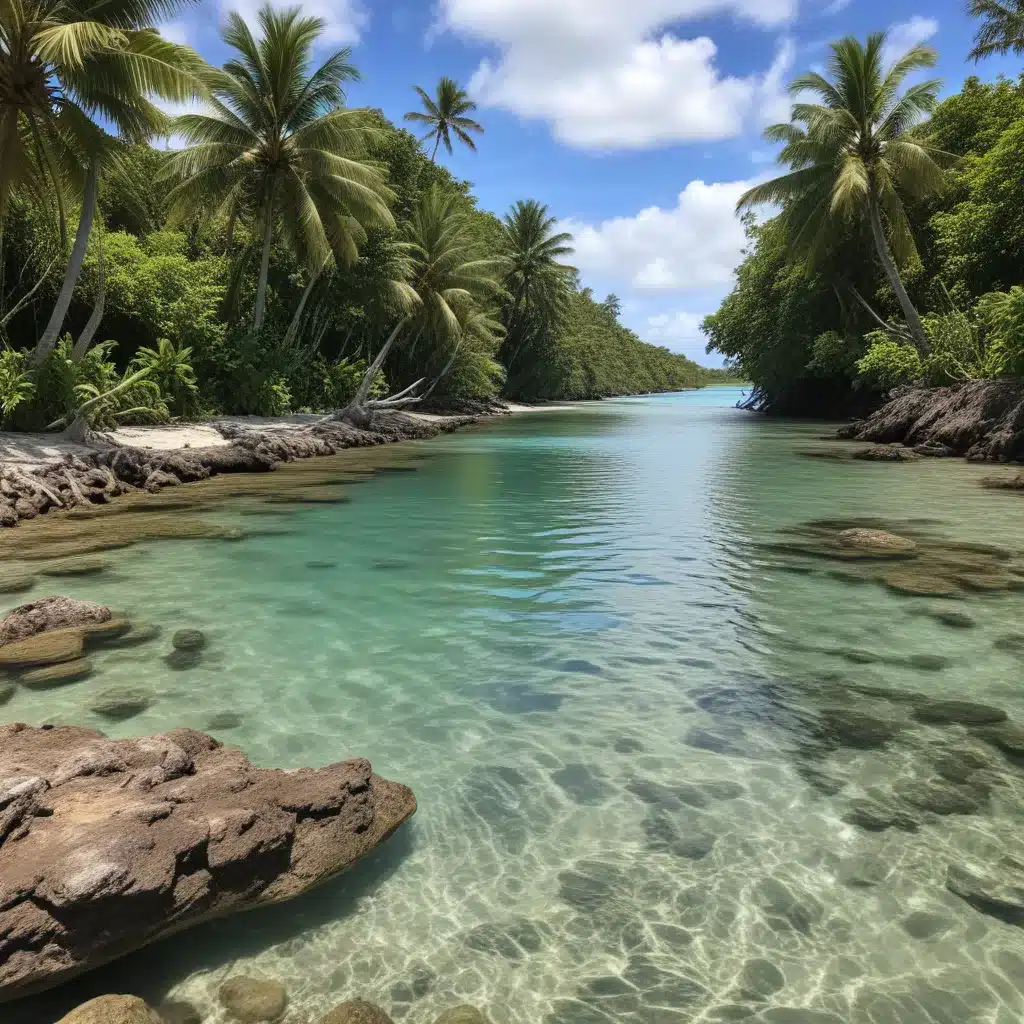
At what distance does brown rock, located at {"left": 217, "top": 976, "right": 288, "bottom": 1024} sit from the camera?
7.68 feet

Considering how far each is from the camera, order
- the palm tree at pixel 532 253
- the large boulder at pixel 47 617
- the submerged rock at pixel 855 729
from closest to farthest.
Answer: the submerged rock at pixel 855 729 → the large boulder at pixel 47 617 → the palm tree at pixel 532 253

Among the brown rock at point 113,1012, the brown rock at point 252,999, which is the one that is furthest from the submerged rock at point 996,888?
the brown rock at point 113,1012

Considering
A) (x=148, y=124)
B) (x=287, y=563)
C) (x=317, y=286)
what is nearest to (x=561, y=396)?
(x=317, y=286)

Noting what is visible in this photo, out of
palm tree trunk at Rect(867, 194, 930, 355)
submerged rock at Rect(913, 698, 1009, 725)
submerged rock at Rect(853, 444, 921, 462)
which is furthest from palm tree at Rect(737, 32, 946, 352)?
submerged rock at Rect(913, 698, 1009, 725)

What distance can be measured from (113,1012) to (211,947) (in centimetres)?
52

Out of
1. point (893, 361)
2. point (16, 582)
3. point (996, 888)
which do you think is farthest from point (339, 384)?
point (996, 888)

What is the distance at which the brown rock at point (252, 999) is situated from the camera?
2.34m

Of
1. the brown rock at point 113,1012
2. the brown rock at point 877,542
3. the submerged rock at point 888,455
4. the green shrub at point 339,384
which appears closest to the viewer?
the brown rock at point 113,1012

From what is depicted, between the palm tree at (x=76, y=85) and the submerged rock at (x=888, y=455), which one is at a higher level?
the palm tree at (x=76, y=85)

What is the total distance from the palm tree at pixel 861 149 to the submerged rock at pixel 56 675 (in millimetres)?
25107

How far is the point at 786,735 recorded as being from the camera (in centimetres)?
422

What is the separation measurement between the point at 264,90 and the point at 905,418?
22203 mm

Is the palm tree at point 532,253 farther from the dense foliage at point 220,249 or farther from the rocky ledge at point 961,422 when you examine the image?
the rocky ledge at point 961,422

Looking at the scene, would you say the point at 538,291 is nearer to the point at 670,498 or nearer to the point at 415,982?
the point at 670,498
